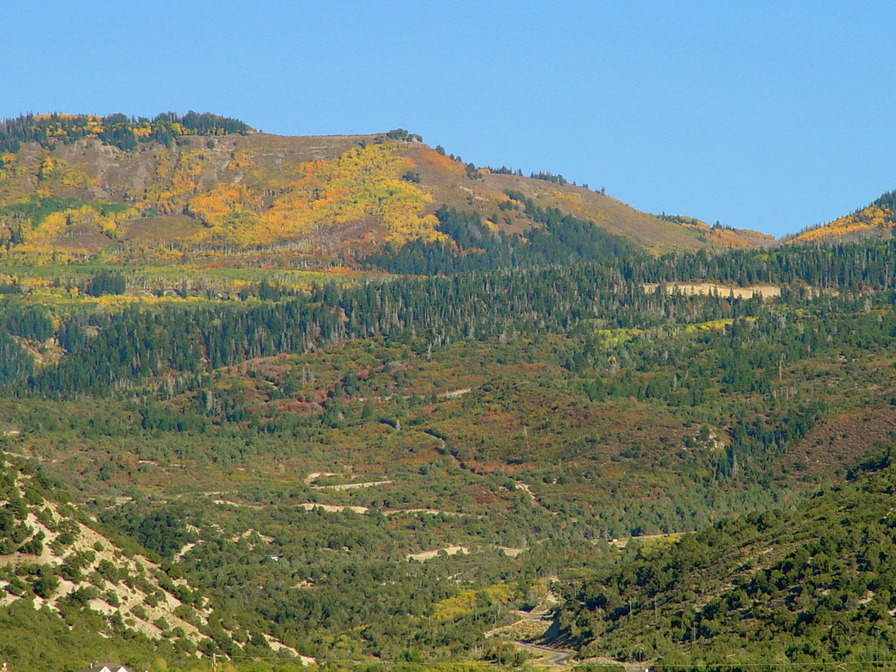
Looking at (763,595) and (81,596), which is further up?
(81,596)

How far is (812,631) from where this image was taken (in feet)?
290

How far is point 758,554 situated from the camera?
108m

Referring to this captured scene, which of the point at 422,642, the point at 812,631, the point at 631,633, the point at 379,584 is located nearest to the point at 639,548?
the point at 379,584

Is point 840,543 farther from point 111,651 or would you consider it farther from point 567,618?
point 111,651

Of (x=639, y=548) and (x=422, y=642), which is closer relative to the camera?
(x=422, y=642)

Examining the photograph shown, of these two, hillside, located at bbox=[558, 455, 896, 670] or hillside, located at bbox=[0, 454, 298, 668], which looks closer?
hillside, located at bbox=[0, 454, 298, 668]

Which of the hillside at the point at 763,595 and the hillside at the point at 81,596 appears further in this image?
the hillside at the point at 763,595

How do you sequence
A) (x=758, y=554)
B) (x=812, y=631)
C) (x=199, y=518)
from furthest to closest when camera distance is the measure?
(x=199, y=518) < (x=758, y=554) < (x=812, y=631)

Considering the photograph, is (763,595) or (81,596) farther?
(763,595)

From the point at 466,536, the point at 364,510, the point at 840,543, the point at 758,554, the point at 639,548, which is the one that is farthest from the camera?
the point at 364,510

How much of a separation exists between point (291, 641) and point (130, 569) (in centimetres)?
1531

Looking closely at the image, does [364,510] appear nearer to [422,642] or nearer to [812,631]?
[422,642]

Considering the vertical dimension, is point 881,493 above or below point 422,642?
above

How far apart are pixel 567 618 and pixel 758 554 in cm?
1369
